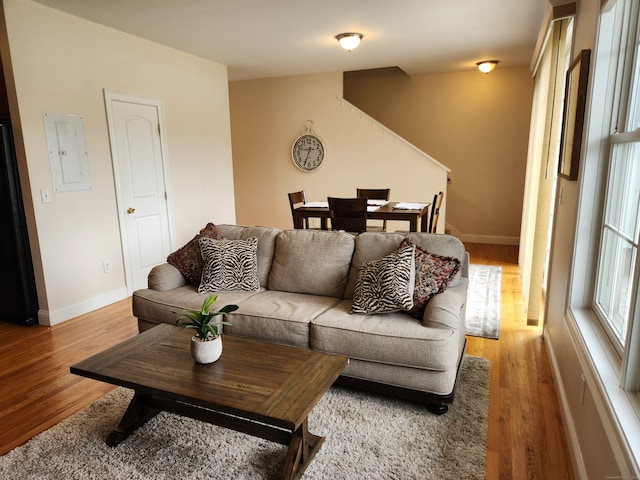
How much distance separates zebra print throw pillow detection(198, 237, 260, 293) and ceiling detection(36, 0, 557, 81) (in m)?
1.94

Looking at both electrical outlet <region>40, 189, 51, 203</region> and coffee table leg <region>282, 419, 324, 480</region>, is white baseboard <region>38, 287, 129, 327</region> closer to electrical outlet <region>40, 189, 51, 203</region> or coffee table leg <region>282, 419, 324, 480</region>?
electrical outlet <region>40, 189, 51, 203</region>

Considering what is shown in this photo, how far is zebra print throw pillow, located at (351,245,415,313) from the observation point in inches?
92.5

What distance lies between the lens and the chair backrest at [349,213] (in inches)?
154

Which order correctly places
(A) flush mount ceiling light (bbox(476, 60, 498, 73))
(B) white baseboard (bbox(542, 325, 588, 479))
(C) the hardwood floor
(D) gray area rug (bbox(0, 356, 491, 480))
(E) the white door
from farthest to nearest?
(A) flush mount ceiling light (bbox(476, 60, 498, 73))
(E) the white door
(C) the hardwood floor
(D) gray area rug (bbox(0, 356, 491, 480))
(B) white baseboard (bbox(542, 325, 588, 479))

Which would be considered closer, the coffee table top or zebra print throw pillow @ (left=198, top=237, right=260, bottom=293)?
the coffee table top

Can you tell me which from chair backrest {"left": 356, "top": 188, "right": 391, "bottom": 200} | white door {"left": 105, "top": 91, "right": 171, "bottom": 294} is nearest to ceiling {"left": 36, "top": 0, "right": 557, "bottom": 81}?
white door {"left": 105, "top": 91, "right": 171, "bottom": 294}

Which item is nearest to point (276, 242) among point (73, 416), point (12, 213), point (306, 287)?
point (306, 287)

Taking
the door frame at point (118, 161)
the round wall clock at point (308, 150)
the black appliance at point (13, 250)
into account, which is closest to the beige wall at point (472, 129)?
the round wall clock at point (308, 150)

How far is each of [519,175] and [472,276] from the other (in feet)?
7.97

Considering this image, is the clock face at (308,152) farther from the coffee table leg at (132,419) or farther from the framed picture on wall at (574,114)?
the coffee table leg at (132,419)

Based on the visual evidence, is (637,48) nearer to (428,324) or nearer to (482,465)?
(428,324)

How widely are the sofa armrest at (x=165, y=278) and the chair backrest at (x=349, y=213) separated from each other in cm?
160

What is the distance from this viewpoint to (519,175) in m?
6.27

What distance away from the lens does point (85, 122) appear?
3.68 meters
